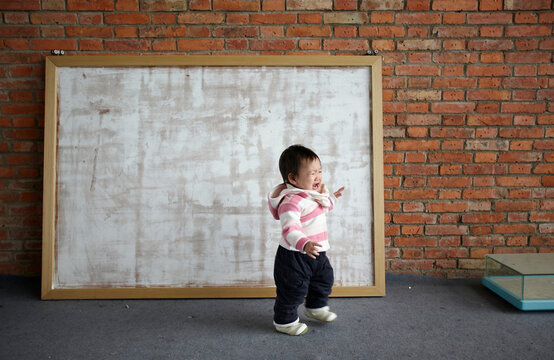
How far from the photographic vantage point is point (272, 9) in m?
2.47

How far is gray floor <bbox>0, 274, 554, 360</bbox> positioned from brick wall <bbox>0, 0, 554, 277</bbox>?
0.39m

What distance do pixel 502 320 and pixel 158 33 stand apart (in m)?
2.62

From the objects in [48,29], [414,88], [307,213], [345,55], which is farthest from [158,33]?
[414,88]

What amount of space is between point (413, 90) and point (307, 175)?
114cm

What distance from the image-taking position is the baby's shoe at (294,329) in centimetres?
188

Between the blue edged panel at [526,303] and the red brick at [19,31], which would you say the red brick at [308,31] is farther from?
the blue edged panel at [526,303]

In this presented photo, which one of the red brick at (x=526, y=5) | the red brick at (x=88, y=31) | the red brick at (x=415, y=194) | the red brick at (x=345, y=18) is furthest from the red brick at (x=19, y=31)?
the red brick at (x=526, y=5)

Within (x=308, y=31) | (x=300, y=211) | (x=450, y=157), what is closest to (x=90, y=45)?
(x=308, y=31)

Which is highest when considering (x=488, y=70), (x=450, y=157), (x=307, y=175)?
(x=488, y=70)

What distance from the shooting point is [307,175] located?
188 centimetres

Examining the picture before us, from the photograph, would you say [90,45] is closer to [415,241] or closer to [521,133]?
[415,241]

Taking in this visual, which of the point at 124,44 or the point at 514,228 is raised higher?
the point at 124,44

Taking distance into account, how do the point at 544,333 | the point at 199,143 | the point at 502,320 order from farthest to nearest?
the point at 199,143 → the point at 502,320 → the point at 544,333

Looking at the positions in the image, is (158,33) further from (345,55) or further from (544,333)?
(544,333)
